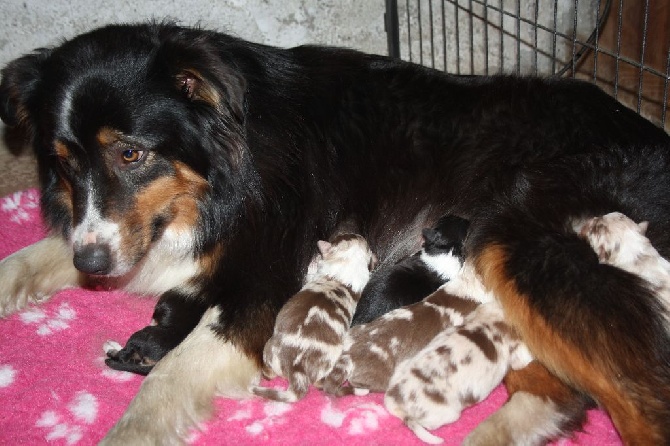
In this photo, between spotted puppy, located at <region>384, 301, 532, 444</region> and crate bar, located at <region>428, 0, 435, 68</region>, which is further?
crate bar, located at <region>428, 0, 435, 68</region>

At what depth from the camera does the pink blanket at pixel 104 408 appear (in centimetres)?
242

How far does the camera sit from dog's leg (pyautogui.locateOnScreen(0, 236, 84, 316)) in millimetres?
3144

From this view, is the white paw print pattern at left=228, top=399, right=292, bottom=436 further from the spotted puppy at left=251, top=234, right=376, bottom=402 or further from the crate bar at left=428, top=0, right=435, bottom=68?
the crate bar at left=428, top=0, right=435, bottom=68

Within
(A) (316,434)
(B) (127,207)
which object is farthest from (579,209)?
(B) (127,207)

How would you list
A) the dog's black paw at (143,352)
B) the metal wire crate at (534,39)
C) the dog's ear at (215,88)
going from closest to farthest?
the dog's ear at (215,88)
the dog's black paw at (143,352)
the metal wire crate at (534,39)

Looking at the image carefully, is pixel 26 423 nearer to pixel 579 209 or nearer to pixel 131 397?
pixel 131 397

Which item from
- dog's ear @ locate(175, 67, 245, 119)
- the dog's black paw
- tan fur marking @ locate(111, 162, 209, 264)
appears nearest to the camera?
dog's ear @ locate(175, 67, 245, 119)

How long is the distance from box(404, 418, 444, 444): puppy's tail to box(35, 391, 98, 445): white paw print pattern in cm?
115

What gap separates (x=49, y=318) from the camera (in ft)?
10.3

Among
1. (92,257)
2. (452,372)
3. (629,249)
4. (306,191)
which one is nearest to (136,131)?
(92,257)

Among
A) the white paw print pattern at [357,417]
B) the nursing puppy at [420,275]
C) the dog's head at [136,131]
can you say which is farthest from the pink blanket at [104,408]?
the dog's head at [136,131]

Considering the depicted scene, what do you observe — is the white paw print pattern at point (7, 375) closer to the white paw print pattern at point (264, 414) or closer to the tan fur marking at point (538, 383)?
the white paw print pattern at point (264, 414)

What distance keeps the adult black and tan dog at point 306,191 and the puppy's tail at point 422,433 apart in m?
0.16

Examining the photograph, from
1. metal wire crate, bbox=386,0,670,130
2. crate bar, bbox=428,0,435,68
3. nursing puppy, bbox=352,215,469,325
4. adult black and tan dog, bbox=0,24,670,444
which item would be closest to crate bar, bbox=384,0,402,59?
metal wire crate, bbox=386,0,670,130
